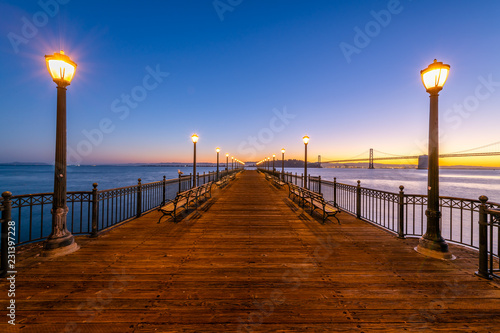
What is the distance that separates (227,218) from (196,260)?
3472 mm

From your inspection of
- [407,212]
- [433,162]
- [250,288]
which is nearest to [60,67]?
[250,288]

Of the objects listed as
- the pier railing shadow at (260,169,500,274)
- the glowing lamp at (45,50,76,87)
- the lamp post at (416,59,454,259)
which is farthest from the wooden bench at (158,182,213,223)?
the lamp post at (416,59,454,259)

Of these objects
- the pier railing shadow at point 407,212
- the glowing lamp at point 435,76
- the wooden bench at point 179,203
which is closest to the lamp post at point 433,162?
the glowing lamp at point 435,76

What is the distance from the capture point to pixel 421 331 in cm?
269

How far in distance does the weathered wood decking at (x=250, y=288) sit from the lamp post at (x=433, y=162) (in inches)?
14.8

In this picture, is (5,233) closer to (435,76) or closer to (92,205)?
(92,205)

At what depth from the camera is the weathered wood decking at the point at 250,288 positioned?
2820 mm

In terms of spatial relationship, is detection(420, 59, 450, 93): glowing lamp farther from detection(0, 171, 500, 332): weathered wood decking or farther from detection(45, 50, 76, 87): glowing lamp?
detection(45, 50, 76, 87): glowing lamp

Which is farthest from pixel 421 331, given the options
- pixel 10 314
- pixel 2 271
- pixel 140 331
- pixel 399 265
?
pixel 2 271

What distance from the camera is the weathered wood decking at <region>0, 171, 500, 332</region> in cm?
282

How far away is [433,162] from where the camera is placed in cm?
507

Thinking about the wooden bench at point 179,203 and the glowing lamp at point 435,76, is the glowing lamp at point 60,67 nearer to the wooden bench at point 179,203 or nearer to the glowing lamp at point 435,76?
the wooden bench at point 179,203

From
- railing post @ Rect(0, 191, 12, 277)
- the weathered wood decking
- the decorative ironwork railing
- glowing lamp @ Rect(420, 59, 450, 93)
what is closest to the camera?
the weathered wood decking

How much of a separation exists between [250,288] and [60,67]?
607 cm
